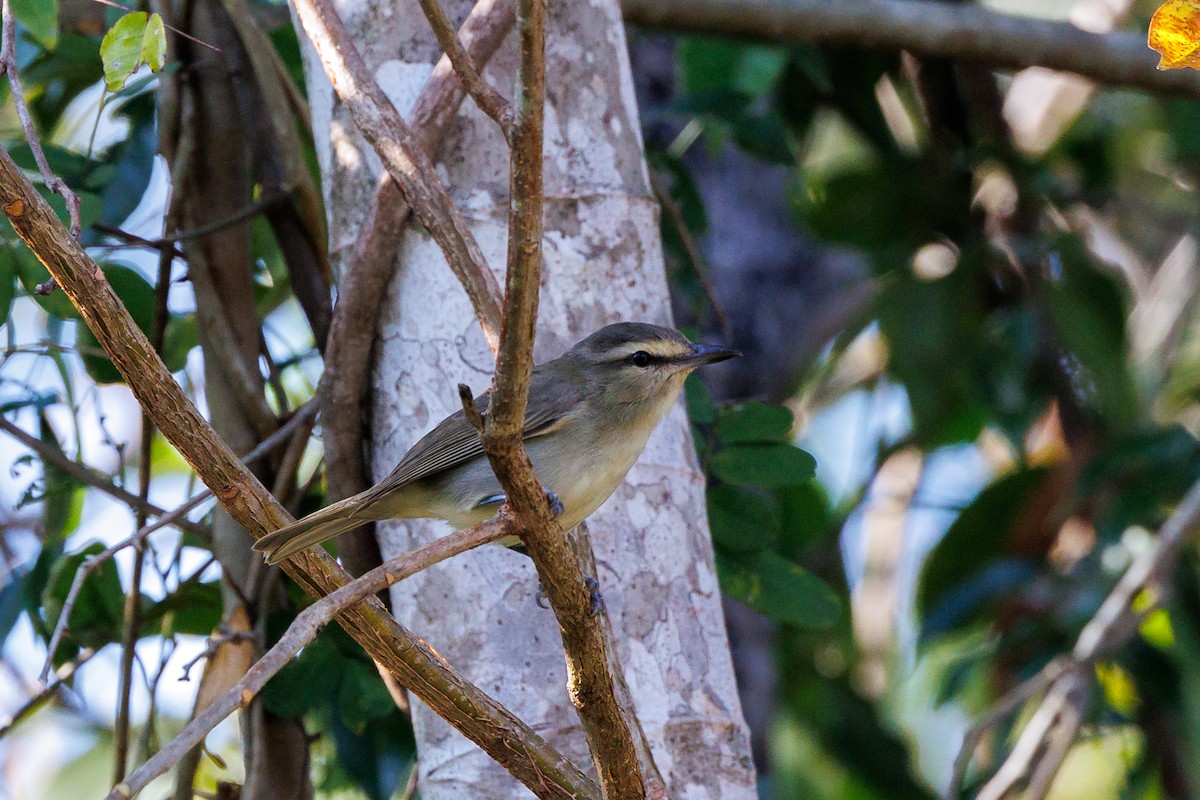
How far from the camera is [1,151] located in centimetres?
161

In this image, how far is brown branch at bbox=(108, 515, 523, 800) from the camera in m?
1.35

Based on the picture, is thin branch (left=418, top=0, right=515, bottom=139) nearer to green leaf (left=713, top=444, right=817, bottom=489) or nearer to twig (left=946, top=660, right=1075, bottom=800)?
green leaf (left=713, top=444, right=817, bottom=489)

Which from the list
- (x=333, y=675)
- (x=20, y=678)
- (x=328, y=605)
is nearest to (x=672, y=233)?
(x=333, y=675)

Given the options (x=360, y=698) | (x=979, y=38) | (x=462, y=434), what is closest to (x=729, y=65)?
(x=979, y=38)

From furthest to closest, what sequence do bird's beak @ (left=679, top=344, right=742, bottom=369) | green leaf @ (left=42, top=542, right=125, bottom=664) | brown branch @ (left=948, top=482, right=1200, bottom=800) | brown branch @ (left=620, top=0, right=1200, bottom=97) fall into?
1. brown branch @ (left=620, top=0, right=1200, bottom=97)
2. brown branch @ (left=948, top=482, right=1200, bottom=800)
3. green leaf @ (left=42, top=542, right=125, bottom=664)
4. bird's beak @ (left=679, top=344, right=742, bottom=369)

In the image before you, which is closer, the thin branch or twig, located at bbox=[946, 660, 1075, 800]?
the thin branch

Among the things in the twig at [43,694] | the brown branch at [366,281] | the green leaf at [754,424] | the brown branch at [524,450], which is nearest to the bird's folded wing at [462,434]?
the brown branch at [366,281]

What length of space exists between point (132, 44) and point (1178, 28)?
1518mm

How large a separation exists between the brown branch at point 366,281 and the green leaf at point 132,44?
29.4 inches

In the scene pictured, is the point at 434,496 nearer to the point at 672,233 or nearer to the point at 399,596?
the point at 399,596

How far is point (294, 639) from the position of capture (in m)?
1.57

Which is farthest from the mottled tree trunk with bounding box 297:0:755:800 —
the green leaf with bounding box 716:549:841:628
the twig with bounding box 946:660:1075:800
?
the twig with bounding box 946:660:1075:800

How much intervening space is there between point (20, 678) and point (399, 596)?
2138 millimetres

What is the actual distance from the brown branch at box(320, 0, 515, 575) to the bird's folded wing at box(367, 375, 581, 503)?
25cm
